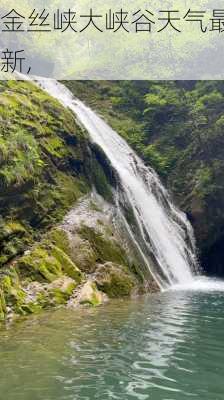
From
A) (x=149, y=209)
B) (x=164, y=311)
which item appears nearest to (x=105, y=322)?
(x=164, y=311)

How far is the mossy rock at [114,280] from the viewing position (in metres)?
16.2

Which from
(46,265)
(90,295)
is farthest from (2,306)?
(90,295)

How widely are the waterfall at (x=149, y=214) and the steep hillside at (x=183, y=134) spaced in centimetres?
158

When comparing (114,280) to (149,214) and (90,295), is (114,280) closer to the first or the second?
(90,295)

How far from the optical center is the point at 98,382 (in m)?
7.49

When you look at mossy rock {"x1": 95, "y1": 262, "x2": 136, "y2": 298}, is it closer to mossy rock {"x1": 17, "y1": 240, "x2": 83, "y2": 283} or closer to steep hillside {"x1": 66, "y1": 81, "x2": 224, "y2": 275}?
mossy rock {"x1": 17, "y1": 240, "x2": 83, "y2": 283}

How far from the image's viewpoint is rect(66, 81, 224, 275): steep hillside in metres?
28.5

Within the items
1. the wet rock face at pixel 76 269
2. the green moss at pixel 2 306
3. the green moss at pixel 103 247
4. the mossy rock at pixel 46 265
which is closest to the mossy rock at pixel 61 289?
the wet rock face at pixel 76 269

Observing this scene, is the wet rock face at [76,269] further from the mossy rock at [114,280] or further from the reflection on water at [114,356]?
the reflection on water at [114,356]

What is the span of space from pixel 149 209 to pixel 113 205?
3228 millimetres

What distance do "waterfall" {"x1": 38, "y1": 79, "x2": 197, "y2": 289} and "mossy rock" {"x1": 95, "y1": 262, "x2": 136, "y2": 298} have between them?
2058 millimetres

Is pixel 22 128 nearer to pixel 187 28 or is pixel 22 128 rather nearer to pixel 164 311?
pixel 164 311

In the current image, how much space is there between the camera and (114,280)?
1666 cm

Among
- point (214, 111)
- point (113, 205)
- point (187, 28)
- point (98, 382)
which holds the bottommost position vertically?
point (98, 382)
